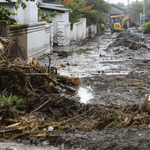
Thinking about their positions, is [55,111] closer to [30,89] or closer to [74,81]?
[30,89]

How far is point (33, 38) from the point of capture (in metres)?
15.9

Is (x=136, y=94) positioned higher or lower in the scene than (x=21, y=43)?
lower

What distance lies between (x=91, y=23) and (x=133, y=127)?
36.5 meters

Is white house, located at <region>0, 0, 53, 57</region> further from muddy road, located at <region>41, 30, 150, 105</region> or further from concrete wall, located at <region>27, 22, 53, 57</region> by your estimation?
muddy road, located at <region>41, 30, 150, 105</region>

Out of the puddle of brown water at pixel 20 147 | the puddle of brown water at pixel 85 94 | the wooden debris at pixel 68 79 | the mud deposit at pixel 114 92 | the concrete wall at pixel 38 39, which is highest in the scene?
the concrete wall at pixel 38 39

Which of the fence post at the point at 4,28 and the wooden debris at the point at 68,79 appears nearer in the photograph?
the wooden debris at the point at 68,79

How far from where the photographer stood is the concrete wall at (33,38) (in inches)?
520

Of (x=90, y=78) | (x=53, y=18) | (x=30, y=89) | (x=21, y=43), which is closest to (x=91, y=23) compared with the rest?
(x=53, y=18)

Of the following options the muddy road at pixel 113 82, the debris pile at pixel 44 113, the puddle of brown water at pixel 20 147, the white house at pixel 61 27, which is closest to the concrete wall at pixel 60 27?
the white house at pixel 61 27

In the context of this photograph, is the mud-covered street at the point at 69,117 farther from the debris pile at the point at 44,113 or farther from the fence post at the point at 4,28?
the fence post at the point at 4,28

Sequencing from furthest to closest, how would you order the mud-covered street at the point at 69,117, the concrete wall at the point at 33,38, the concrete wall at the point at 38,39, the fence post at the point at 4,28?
1. the concrete wall at the point at 38,39
2. the concrete wall at the point at 33,38
3. the fence post at the point at 4,28
4. the mud-covered street at the point at 69,117

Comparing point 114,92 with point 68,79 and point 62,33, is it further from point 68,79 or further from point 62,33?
point 62,33

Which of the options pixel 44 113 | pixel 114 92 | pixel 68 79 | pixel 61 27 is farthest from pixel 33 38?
pixel 44 113

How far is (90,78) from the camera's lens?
10617 mm
